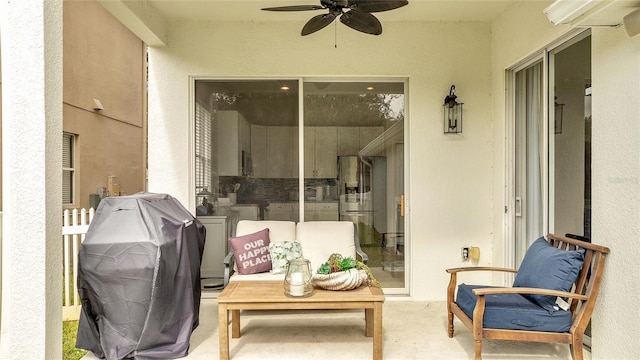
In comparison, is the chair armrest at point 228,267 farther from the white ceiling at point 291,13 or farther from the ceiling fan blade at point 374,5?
the white ceiling at point 291,13

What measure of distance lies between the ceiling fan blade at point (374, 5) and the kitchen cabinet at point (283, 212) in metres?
2.16

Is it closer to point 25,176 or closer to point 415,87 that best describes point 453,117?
point 415,87

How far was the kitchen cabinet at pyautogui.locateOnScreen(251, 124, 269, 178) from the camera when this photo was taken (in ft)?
13.2

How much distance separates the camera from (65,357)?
289 centimetres

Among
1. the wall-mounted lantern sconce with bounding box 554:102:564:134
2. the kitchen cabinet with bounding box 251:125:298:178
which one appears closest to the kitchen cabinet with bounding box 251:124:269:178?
the kitchen cabinet with bounding box 251:125:298:178

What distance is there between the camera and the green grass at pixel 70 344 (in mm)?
2879

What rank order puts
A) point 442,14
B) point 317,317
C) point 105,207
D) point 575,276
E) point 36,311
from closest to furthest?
point 36,311 < point 575,276 < point 105,207 < point 317,317 < point 442,14

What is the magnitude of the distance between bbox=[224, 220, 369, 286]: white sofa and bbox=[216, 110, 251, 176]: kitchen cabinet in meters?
0.61

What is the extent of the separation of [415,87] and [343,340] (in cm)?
265

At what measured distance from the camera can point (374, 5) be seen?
8.31 feet

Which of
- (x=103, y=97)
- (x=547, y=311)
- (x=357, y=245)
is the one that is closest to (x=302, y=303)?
(x=357, y=245)

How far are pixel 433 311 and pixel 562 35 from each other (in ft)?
8.74

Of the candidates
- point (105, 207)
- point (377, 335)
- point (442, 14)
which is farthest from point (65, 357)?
point (442, 14)

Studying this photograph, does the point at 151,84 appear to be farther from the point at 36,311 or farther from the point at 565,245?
the point at 565,245
